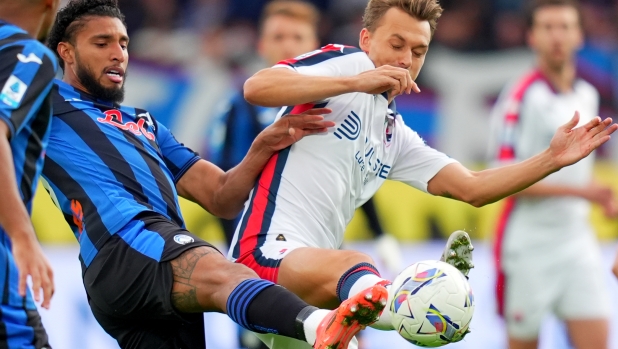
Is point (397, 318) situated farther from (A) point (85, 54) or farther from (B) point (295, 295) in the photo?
(A) point (85, 54)

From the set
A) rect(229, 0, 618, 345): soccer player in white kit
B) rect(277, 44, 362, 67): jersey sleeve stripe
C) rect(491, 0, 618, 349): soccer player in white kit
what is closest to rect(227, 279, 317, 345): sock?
rect(229, 0, 618, 345): soccer player in white kit

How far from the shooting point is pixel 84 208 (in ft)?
13.9

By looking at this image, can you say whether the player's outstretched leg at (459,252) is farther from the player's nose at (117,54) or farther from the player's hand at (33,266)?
the player's hand at (33,266)

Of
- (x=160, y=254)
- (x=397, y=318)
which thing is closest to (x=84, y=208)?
(x=160, y=254)

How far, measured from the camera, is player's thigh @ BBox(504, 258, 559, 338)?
7059 millimetres

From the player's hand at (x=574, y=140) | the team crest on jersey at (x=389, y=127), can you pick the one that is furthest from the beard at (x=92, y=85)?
the player's hand at (x=574, y=140)

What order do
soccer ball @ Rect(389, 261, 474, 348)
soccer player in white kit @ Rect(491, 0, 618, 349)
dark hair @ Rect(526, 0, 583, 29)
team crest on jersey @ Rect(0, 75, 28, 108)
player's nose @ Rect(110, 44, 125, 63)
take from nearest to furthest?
team crest on jersey @ Rect(0, 75, 28, 108), soccer ball @ Rect(389, 261, 474, 348), player's nose @ Rect(110, 44, 125, 63), soccer player in white kit @ Rect(491, 0, 618, 349), dark hair @ Rect(526, 0, 583, 29)

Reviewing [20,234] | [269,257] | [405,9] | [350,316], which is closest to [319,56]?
[405,9]

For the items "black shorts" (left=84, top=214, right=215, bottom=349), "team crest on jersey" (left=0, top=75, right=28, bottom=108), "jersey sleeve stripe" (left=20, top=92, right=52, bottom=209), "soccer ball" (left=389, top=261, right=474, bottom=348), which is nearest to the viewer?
"team crest on jersey" (left=0, top=75, right=28, bottom=108)

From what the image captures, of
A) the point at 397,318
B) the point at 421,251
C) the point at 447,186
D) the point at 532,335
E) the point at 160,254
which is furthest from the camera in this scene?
the point at 421,251

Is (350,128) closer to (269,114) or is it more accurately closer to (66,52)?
(66,52)

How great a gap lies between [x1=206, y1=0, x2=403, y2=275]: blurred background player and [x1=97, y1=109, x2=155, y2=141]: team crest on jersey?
2.24m

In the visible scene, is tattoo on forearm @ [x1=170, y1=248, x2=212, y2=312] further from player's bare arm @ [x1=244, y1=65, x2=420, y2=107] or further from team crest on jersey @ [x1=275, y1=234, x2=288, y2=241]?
player's bare arm @ [x1=244, y1=65, x2=420, y2=107]

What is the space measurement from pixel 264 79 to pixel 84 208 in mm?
1012
